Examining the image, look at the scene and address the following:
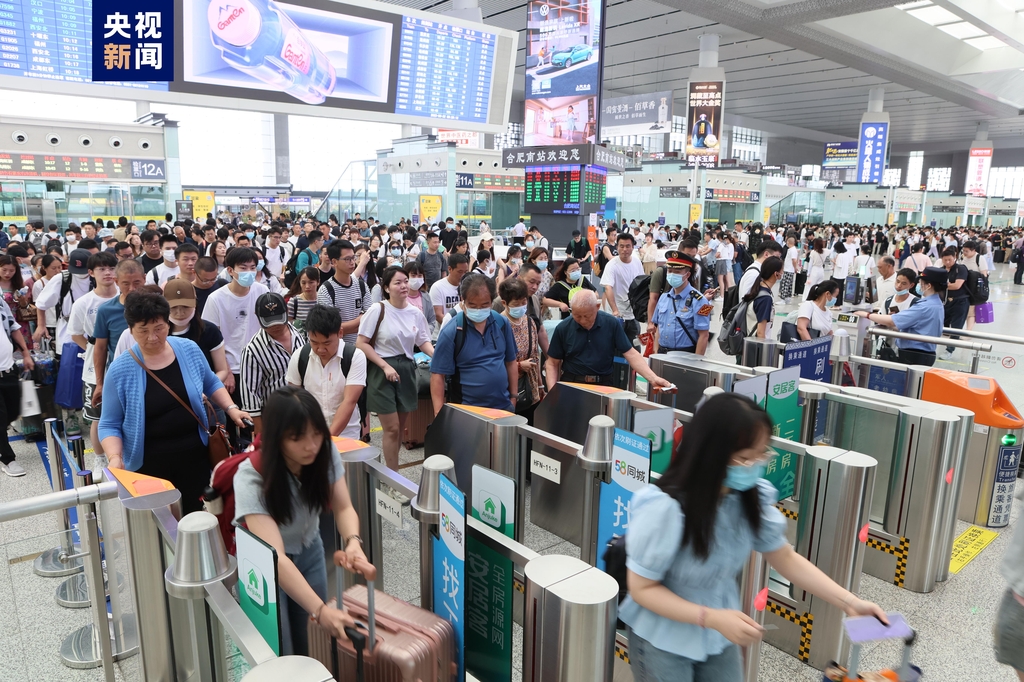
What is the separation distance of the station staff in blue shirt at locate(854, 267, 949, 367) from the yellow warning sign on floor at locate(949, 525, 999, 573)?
1715 millimetres

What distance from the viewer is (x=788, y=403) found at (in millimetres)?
3707

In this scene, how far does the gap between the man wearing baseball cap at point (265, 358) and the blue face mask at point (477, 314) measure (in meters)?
0.93

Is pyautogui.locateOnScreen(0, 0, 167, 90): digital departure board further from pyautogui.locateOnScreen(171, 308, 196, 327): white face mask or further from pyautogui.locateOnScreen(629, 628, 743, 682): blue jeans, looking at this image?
pyautogui.locateOnScreen(629, 628, 743, 682): blue jeans

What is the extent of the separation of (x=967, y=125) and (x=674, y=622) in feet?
151

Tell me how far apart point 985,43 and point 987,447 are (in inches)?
908

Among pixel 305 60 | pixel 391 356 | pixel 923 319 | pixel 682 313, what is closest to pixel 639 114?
pixel 305 60

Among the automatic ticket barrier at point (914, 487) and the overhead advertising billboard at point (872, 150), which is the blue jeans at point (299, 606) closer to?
the automatic ticket barrier at point (914, 487)

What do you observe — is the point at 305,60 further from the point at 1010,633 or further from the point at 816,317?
the point at 1010,633

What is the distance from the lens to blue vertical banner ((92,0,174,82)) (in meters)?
8.31

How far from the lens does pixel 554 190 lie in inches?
558

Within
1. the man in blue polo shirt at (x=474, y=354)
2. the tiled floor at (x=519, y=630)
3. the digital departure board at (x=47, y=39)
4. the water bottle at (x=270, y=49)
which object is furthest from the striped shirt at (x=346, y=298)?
the digital departure board at (x=47, y=39)

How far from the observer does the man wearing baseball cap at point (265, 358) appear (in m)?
3.51

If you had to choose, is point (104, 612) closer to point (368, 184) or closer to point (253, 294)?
point (253, 294)

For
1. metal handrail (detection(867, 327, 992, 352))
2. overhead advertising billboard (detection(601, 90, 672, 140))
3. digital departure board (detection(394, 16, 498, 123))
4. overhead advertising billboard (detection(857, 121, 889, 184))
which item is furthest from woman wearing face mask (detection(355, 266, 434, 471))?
overhead advertising billboard (detection(857, 121, 889, 184))
